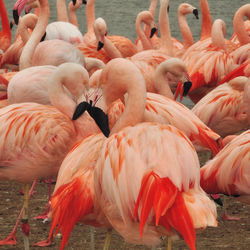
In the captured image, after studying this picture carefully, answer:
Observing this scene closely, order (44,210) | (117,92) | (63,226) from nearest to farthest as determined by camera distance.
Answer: (63,226) → (117,92) → (44,210)

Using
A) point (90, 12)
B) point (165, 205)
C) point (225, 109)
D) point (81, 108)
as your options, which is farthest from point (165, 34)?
point (165, 205)

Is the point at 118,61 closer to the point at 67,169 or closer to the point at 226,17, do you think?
the point at 67,169

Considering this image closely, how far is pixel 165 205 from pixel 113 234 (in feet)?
6.00

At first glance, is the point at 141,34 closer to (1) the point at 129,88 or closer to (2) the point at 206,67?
(2) the point at 206,67

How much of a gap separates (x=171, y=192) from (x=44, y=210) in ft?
7.78

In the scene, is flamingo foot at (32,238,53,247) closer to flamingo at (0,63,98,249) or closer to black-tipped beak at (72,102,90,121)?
flamingo at (0,63,98,249)

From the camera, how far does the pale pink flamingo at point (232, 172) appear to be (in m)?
3.31

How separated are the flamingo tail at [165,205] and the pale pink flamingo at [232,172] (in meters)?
0.83

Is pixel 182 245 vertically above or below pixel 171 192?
below

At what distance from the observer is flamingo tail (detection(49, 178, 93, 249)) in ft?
9.29

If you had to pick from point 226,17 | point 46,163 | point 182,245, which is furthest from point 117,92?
point 226,17

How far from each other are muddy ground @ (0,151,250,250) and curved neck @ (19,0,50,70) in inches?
52.4

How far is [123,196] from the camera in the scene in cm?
258

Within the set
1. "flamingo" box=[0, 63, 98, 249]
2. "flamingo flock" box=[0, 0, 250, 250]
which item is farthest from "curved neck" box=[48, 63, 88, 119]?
"flamingo" box=[0, 63, 98, 249]
